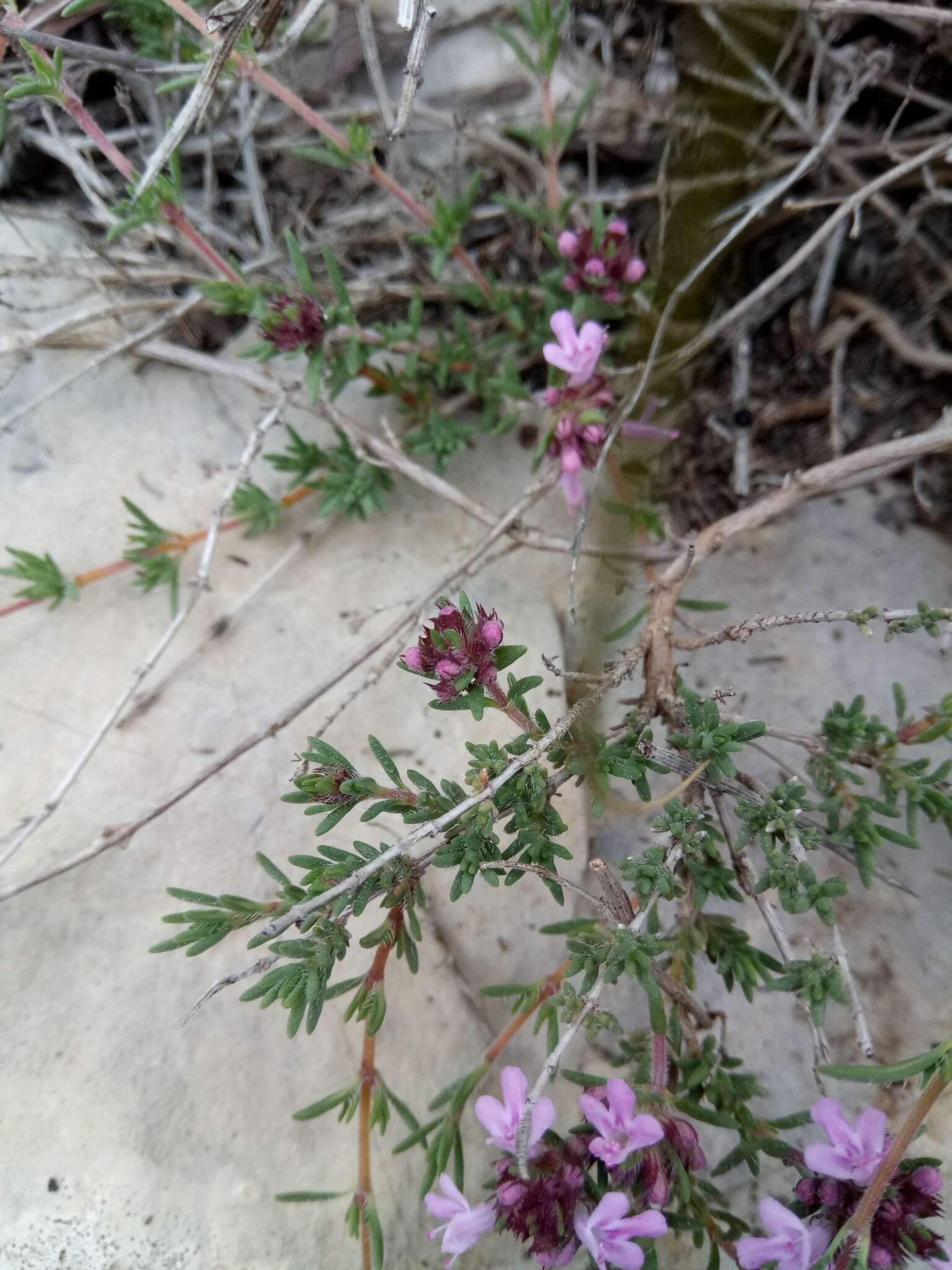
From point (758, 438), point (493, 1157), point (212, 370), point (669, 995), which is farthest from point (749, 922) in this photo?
point (212, 370)

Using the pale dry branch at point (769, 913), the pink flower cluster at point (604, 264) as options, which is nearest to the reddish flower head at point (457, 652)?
the pale dry branch at point (769, 913)

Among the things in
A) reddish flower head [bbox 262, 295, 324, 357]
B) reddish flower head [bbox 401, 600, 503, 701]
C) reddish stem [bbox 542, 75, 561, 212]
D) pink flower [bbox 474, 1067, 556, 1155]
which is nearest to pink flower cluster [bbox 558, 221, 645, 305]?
reddish stem [bbox 542, 75, 561, 212]

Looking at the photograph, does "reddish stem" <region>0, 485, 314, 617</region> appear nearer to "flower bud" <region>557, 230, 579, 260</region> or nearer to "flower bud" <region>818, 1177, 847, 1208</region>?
"flower bud" <region>557, 230, 579, 260</region>

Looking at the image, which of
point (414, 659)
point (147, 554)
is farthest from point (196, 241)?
point (414, 659)

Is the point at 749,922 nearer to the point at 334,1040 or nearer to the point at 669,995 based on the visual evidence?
the point at 669,995

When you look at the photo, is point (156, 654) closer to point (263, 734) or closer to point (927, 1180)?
point (263, 734)

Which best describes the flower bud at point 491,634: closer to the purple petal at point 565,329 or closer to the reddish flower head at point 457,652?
the reddish flower head at point 457,652
